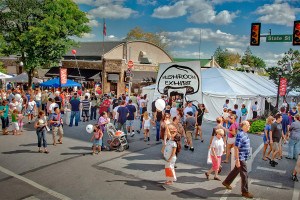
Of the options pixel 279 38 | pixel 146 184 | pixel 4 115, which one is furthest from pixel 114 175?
pixel 279 38

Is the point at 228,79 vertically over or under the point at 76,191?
over

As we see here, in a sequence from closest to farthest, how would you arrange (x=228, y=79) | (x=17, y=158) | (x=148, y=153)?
(x=17, y=158) → (x=148, y=153) → (x=228, y=79)

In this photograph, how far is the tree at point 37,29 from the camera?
84.9 ft

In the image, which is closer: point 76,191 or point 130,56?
point 76,191

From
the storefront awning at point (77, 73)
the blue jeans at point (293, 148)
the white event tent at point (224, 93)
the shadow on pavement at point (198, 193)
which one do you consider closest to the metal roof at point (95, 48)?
the storefront awning at point (77, 73)

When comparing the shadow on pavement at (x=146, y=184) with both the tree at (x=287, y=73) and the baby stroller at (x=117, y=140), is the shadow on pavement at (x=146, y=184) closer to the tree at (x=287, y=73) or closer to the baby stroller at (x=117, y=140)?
the baby stroller at (x=117, y=140)

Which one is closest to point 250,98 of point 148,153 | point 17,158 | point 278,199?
point 148,153

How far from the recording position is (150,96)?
22.9m

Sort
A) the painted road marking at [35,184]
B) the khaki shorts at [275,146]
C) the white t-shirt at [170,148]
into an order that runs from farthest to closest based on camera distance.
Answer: the khaki shorts at [275,146]
the white t-shirt at [170,148]
the painted road marking at [35,184]

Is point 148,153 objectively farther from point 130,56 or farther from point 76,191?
point 130,56

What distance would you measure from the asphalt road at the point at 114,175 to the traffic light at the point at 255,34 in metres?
7.98

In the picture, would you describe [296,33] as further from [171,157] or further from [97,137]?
[97,137]

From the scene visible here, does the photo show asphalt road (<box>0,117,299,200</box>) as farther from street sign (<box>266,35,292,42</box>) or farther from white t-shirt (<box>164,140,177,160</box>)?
street sign (<box>266,35,292,42</box>)

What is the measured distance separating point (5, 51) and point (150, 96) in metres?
14.9
